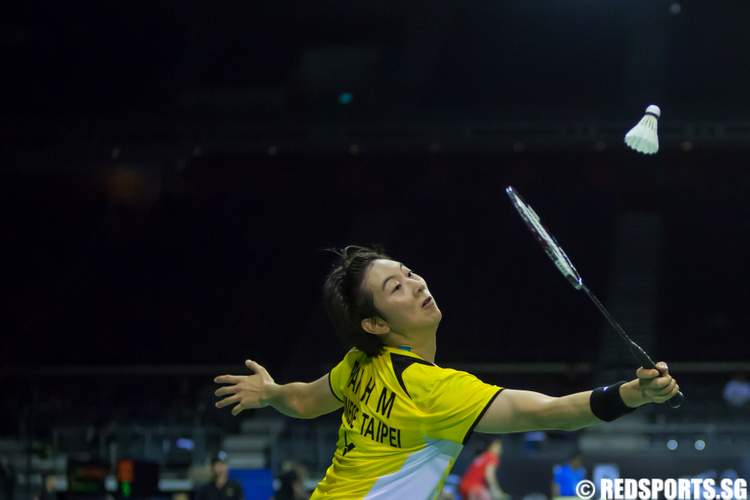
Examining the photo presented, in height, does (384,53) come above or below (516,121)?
above

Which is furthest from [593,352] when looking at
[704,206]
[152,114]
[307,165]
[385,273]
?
[385,273]

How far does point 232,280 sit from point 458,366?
6622mm

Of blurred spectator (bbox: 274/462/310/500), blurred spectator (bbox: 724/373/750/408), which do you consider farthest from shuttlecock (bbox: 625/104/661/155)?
blurred spectator (bbox: 724/373/750/408)

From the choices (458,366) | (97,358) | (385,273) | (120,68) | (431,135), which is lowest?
(385,273)

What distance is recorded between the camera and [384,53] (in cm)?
1383

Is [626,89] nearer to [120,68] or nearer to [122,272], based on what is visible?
[120,68]

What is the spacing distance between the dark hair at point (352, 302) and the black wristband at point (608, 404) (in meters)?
0.71

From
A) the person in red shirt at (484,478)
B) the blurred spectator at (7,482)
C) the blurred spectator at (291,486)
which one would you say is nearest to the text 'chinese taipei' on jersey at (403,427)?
the blurred spectator at (291,486)

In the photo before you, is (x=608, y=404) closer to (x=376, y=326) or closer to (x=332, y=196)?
(x=376, y=326)

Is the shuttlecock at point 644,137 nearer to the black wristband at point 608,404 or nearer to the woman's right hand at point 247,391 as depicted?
the black wristband at point 608,404

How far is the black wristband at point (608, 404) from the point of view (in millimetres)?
2676

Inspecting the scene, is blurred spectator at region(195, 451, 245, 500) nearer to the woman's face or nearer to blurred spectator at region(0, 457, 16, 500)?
blurred spectator at region(0, 457, 16, 500)

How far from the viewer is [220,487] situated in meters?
9.31

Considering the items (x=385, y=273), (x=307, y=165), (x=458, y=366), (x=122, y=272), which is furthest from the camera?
(x=122, y=272)
